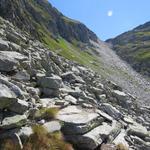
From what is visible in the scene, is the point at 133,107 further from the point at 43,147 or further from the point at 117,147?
the point at 43,147

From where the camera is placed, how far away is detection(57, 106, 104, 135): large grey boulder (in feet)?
65.0

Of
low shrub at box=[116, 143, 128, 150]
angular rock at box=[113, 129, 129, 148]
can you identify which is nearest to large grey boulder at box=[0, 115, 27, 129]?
low shrub at box=[116, 143, 128, 150]

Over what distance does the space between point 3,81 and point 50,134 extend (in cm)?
390

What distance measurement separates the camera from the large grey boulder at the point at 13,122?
16.9 meters

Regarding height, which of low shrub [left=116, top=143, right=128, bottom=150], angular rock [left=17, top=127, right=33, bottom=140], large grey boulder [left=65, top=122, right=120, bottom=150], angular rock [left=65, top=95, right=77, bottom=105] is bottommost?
low shrub [left=116, top=143, right=128, bottom=150]

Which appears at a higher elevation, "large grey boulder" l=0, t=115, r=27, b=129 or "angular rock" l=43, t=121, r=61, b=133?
"large grey boulder" l=0, t=115, r=27, b=129

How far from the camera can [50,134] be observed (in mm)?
17969

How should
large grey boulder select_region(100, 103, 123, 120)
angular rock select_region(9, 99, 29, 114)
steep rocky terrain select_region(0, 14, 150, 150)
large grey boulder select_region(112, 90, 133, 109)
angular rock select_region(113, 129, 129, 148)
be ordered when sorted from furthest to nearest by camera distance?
large grey boulder select_region(112, 90, 133, 109), large grey boulder select_region(100, 103, 123, 120), angular rock select_region(113, 129, 129, 148), angular rock select_region(9, 99, 29, 114), steep rocky terrain select_region(0, 14, 150, 150)

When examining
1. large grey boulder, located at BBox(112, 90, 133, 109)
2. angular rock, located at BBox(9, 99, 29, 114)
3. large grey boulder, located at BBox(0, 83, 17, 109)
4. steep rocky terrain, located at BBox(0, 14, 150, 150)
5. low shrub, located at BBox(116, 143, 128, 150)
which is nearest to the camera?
large grey boulder, located at BBox(0, 83, 17, 109)

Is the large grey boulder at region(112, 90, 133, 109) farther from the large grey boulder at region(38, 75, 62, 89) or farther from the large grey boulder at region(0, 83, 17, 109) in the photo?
the large grey boulder at region(0, 83, 17, 109)

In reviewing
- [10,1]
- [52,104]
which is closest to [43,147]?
[52,104]

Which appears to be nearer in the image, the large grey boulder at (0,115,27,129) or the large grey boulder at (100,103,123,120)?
the large grey boulder at (0,115,27,129)

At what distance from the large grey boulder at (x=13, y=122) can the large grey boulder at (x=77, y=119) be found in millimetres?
2877

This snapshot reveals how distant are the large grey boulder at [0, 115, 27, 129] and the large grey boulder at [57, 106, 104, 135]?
288 centimetres
